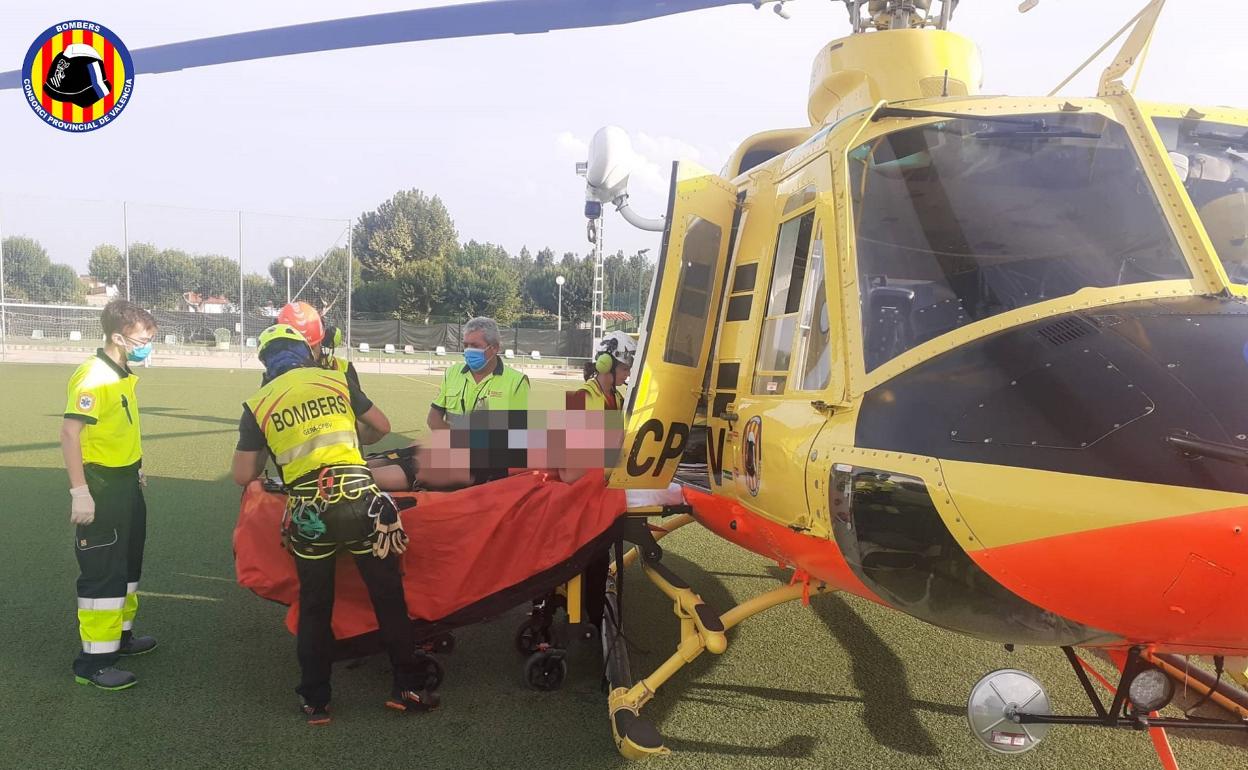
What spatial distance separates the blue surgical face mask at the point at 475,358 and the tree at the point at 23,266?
26427 mm

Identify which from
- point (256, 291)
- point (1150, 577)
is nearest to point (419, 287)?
point (256, 291)

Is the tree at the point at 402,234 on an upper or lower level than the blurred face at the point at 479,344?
upper

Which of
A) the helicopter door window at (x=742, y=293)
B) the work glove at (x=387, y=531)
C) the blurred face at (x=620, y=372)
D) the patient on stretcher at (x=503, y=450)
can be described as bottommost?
the work glove at (x=387, y=531)

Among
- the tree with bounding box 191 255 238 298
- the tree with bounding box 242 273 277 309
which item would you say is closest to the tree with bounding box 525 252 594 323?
the tree with bounding box 242 273 277 309

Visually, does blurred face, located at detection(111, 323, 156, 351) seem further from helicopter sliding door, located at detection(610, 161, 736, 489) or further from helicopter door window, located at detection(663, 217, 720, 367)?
helicopter door window, located at detection(663, 217, 720, 367)

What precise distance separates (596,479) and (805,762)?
60.2 inches

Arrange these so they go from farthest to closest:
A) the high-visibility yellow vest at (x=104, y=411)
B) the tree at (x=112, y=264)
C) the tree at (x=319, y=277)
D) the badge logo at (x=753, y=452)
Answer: the tree at (x=319, y=277) < the tree at (x=112, y=264) < the high-visibility yellow vest at (x=104, y=411) < the badge logo at (x=753, y=452)

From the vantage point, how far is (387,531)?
3.33 meters

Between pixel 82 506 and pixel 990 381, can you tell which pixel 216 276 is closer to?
pixel 82 506

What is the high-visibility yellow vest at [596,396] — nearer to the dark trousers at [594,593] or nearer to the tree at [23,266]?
the dark trousers at [594,593]

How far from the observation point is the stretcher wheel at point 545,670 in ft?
12.2

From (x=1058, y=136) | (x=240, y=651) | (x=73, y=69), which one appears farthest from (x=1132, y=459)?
(x=73, y=69)

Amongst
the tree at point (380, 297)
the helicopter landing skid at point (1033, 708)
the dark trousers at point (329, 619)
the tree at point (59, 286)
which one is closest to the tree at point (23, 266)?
the tree at point (59, 286)

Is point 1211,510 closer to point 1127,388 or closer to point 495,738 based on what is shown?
point 1127,388
